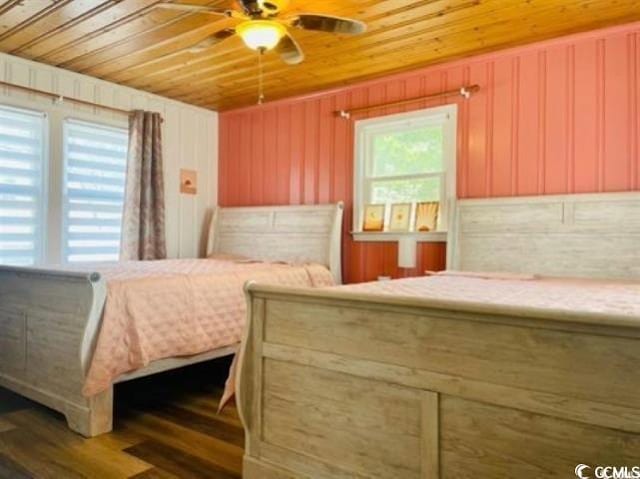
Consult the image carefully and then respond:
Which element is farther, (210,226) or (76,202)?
(210,226)

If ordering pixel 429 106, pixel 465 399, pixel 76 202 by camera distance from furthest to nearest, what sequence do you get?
1. pixel 76 202
2. pixel 429 106
3. pixel 465 399

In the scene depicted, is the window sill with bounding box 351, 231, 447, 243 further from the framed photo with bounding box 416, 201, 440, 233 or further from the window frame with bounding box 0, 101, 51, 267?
the window frame with bounding box 0, 101, 51, 267

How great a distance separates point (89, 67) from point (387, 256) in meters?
3.02

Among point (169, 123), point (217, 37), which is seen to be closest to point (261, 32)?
point (217, 37)

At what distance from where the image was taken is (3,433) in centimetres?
260

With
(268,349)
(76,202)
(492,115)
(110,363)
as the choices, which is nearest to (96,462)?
(110,363)

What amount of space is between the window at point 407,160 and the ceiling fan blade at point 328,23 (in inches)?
66.7

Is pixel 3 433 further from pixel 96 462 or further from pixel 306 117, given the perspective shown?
pixel 306 117

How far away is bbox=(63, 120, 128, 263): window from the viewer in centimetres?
425

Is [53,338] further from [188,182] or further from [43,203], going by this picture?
[188,182]

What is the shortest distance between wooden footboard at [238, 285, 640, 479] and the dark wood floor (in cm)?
43

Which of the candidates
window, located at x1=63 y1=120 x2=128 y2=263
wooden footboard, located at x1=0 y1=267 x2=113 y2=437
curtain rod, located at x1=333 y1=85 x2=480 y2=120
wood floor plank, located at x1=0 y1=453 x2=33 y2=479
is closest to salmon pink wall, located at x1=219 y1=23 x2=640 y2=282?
curtain rod, located at x1=333 y1=85 x2=480 y2=120

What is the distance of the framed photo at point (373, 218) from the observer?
168 inches

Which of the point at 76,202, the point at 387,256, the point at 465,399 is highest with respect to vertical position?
the point at 76,202
